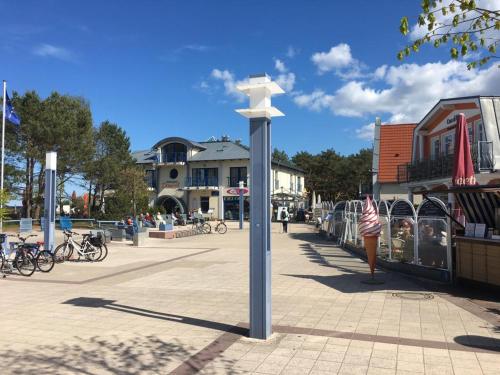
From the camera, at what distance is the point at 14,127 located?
33000 millimetres

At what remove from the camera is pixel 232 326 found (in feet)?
21.2

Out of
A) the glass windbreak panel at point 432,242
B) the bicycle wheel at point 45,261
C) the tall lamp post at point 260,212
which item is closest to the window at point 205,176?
the bicycle wheel at point 45,261

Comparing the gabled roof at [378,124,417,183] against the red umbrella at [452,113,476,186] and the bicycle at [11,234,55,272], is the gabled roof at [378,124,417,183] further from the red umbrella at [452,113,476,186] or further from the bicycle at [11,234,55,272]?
the bicycle at [11,234,55,272]

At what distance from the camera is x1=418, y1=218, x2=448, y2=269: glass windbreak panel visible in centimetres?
1003

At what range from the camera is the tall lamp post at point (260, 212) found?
5.82m

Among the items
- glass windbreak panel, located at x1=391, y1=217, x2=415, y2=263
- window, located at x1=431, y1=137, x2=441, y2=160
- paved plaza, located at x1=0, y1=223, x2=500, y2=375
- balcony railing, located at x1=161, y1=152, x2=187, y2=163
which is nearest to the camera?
paved plaza, located at x1=0, y1=223, x2=500, y2=375

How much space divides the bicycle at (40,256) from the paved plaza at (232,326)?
82cm

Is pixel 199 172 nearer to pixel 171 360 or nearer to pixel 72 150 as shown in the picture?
pixel 72 150

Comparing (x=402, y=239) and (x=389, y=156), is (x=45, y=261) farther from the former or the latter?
(x=389, y=156)

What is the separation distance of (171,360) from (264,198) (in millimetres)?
2163

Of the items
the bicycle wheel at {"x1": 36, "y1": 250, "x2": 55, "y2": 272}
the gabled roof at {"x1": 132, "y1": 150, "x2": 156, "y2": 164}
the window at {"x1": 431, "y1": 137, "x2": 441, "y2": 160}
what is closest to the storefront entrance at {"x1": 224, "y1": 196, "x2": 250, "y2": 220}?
the gabled roof at {"x1": 132, "y1": 150, "x2": 156, "y2": 164}

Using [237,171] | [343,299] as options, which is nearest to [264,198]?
[343,299]

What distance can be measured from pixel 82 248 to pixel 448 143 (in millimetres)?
21661

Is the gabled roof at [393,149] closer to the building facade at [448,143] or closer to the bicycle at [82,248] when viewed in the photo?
the building facade at [448,143]
